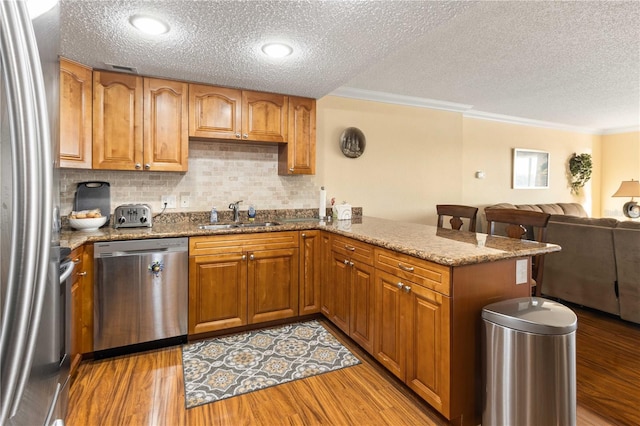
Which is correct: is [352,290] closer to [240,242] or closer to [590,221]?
[240,242]

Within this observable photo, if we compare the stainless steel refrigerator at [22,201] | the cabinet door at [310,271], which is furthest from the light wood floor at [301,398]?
the stainless steel refrigerator at [22,201]

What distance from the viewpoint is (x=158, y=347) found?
2.59 m

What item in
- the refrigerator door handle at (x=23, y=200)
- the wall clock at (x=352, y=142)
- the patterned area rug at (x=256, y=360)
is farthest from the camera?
the wall clock at (x=352, y=142)

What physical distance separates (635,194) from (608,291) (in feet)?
13.1

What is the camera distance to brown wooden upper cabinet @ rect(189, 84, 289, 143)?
292cm

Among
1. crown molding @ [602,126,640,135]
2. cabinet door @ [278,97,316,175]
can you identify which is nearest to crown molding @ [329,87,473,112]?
cabinet door @ [278,97,316,175]

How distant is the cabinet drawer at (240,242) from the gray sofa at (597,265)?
2.77 m

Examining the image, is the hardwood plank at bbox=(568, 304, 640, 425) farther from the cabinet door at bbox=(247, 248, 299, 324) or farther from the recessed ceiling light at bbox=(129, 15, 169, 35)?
the recessed ceiling light at bbox=(129, 15, 169, 35)

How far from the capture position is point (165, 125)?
2830mm

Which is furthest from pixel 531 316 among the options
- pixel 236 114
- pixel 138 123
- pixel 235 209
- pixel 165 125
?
pixel 138 123

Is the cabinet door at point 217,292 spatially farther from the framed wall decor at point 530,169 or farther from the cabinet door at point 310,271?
the framed wall decor at point 530,169

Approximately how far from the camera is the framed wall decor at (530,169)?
219 inches

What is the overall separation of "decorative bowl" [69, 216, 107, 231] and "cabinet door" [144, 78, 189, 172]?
55 cm

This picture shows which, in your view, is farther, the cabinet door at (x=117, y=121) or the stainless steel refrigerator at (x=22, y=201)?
the cabinet door at (x=117, y=121)
